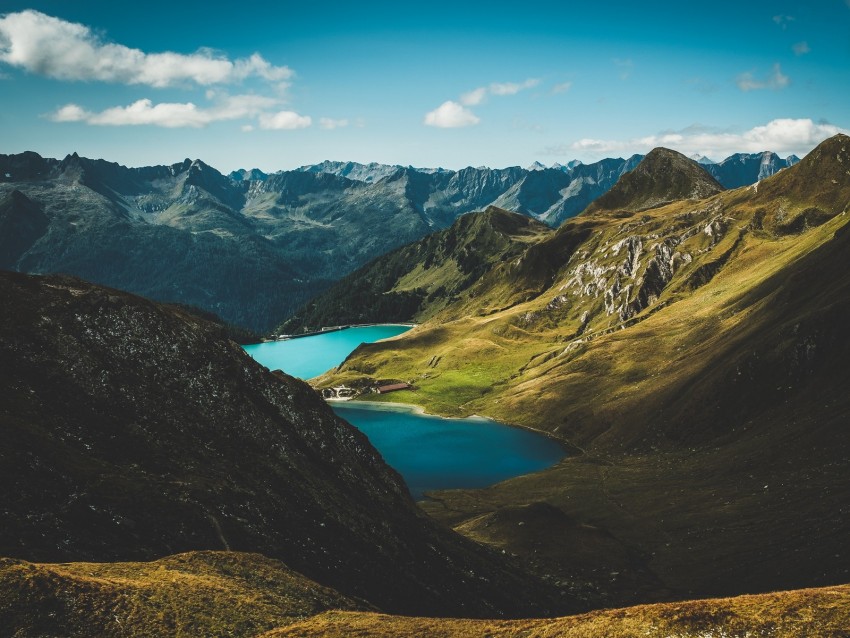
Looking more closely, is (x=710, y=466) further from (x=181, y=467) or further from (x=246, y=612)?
(x=246, y=612)

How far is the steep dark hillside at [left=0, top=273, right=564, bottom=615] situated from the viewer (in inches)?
2014

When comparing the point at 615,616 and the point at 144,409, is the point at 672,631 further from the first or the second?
the point at 144,409

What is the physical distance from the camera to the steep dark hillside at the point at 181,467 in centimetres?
5116

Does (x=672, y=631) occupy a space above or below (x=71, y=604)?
below

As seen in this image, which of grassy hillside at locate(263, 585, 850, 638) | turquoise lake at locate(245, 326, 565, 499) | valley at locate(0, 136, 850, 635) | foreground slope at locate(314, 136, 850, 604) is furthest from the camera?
turquoise lake at locate(245, 326, 565, 499)

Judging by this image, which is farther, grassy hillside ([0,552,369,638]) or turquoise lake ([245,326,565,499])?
turquoise lake ([245,326,565,499])

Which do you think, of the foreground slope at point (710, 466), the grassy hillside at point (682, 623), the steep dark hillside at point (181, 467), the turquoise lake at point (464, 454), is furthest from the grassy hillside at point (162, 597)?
the turquoise lake at point (464, 454)

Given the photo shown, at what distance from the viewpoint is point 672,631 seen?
132 ft

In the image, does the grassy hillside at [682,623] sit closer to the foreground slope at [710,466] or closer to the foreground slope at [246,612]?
the foreground slope at [246,612]

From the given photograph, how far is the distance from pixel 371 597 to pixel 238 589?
57.5ft

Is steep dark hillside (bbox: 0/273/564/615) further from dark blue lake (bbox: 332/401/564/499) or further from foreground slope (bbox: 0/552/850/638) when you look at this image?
dark blue lake (bbox: 332/401/564/499)

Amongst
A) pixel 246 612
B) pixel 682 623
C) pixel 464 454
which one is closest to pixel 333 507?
pixel 246 612

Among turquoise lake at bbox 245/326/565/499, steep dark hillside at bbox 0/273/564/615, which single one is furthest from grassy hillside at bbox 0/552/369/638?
turquoise lake at bbox 245/326/565/499

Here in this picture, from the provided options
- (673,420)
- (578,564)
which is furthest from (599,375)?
(578,564)
